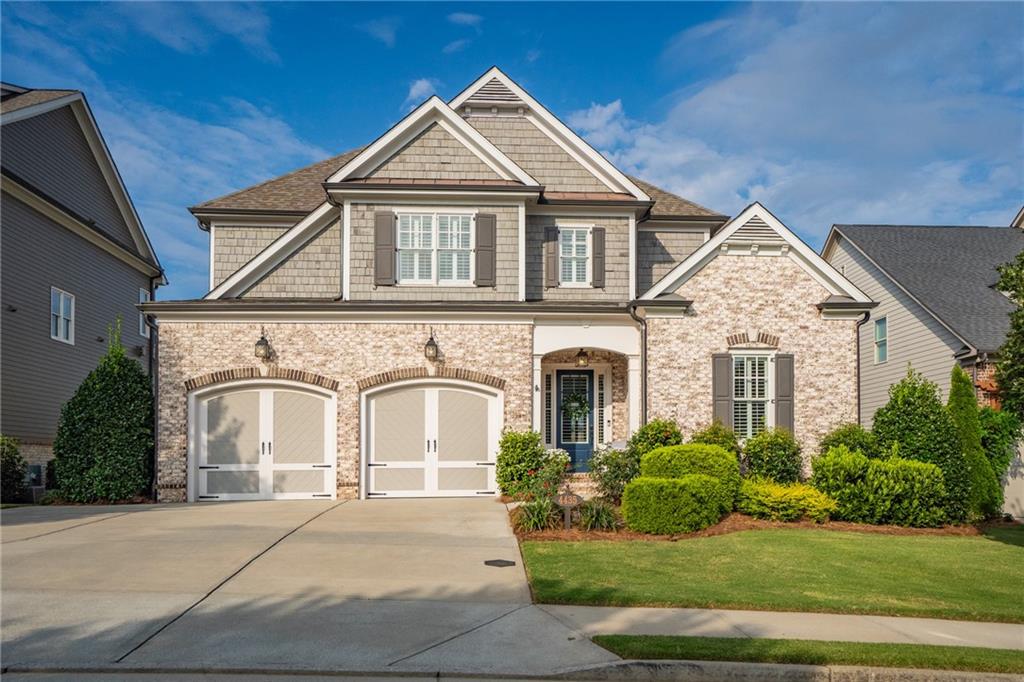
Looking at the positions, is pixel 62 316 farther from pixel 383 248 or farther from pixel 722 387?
pixel 722 387

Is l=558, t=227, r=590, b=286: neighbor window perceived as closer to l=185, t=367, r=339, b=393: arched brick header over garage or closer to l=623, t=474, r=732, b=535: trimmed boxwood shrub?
l=185, t=367, r=339, b=393: arched brick header over garage

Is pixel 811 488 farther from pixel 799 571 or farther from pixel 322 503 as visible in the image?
pixel 322 503

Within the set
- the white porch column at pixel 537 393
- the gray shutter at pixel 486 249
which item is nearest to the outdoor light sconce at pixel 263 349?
the gray shutter at pixel 486 249

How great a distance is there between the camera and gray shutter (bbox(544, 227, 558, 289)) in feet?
59.8

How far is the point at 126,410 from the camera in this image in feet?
52.0

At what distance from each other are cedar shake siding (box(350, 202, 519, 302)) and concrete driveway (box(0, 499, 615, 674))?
5799 mm

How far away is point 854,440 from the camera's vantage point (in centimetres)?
1520

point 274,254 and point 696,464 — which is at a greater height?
point 274,254

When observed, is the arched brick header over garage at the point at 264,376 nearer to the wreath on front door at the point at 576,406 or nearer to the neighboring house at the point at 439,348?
the neighboring house at the point at 439,348

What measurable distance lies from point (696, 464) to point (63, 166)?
19.1 meters

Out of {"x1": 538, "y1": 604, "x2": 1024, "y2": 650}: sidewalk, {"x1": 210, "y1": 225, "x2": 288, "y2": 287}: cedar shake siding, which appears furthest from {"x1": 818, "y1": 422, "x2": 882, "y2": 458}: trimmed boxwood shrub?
{"x1": 210, "y1": 225, "x2": 288, "y2": 287}: cedar shake siding

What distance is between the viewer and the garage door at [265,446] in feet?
53.2

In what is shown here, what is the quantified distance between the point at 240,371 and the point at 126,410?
2.33 metres

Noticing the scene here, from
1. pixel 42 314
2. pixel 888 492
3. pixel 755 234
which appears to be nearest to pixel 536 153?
pixel 755 234
